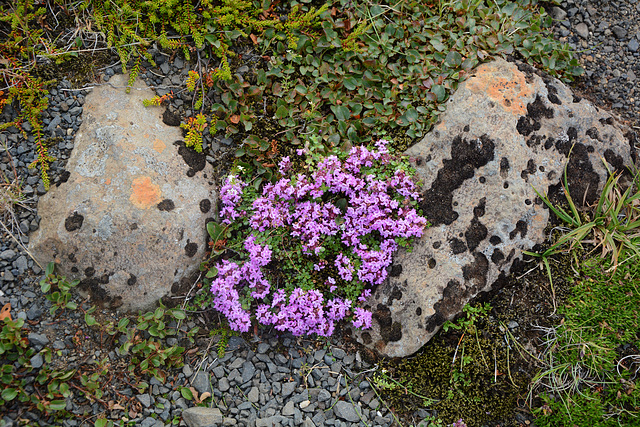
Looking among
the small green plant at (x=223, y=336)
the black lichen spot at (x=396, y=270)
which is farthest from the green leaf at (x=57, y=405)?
the black lichen spot at (x=396, y=270)

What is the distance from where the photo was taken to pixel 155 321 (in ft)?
11.7

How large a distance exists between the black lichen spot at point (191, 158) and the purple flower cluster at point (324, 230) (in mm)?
356

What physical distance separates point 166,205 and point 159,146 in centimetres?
59

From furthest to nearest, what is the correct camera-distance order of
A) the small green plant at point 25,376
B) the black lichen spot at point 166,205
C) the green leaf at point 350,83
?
the green leaf at point 350,83 → the black lichen spot at point 166,205 → the small green plant at point 25,376

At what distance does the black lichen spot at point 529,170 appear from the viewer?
3.85 metres

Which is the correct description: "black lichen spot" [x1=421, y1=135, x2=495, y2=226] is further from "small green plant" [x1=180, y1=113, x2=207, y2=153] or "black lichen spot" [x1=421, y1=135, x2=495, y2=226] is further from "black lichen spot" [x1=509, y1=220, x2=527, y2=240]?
"small green plant" [x1=180, y1=113, x2=207, y2=153]

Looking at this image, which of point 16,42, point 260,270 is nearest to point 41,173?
point 16,42

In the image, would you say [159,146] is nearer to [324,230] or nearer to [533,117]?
[324,230]

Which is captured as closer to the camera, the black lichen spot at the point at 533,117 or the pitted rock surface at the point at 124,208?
the pitted rock surface at the point at 124,208

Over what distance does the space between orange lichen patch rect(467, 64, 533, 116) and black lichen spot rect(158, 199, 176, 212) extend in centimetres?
313

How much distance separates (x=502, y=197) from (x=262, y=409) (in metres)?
2.95

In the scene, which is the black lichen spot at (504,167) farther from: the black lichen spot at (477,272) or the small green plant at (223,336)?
the small green plant at (223,336)

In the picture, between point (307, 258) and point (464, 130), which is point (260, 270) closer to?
point (307, 258)

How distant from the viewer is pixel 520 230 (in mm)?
3799
